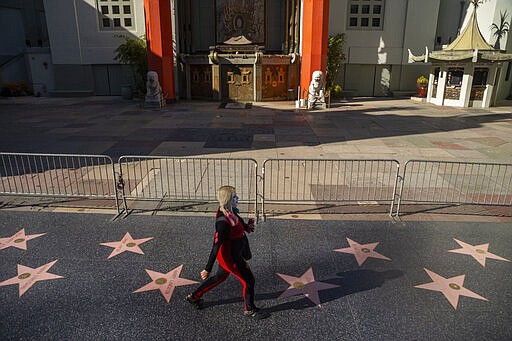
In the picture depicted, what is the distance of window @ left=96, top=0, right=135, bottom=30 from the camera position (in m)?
27.1

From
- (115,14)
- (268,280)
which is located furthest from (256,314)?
(115,14)

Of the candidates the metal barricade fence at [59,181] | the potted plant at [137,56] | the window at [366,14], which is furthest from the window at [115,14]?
the metal barricade fence at [59,181]

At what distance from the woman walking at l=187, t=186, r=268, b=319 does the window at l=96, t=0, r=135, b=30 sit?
89.5 feet

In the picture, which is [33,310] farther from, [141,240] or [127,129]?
[127,129]

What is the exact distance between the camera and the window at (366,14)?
2798 cm

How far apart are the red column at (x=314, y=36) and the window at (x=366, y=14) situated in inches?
288

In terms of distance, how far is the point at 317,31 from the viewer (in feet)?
71.4

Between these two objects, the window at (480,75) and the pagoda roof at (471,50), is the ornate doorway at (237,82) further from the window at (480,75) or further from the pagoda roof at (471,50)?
the window at (480,75)

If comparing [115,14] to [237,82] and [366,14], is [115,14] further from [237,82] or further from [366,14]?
[366,14]

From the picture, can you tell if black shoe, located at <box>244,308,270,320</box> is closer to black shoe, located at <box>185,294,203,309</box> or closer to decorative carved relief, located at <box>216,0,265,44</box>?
black shoe, located at <box>185,294,203,309</box>

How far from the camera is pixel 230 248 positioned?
4316 millimetres

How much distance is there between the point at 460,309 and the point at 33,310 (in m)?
5.49

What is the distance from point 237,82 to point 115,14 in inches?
433

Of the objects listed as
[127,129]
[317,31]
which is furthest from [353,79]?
[127,129]
